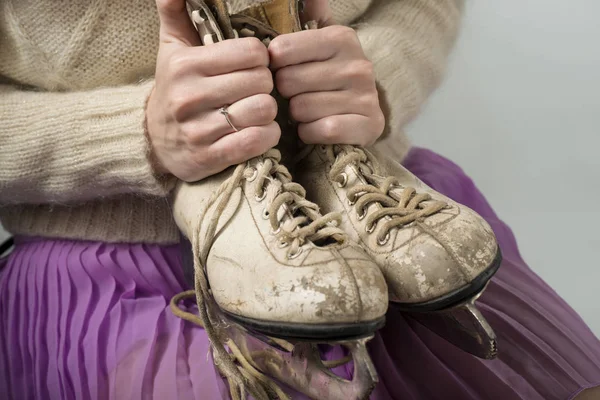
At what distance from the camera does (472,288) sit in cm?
33

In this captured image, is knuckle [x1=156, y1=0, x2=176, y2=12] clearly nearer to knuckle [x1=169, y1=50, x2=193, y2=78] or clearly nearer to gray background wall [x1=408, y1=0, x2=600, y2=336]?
knuckle [x1=169, y1=50, x2=193, y2=78]

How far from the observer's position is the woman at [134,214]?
0.39m

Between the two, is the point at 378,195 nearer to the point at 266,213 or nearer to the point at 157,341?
the point at 266,213

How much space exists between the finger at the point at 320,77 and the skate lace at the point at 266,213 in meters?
0.04

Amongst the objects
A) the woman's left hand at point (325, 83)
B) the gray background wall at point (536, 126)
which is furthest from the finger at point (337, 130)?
the gray background wall at point (536, 126)

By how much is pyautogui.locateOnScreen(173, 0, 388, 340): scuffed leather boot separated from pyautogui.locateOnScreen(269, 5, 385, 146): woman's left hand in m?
0.02

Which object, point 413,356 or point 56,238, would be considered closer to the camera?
point 413,356

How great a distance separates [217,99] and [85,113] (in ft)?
0.44

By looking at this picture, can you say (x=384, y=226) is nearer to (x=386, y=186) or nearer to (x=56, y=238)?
(x=386, y=186)

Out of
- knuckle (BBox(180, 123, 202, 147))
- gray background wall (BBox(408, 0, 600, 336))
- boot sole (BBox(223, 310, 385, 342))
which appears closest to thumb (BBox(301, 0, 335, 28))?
knuckle (BBox(180, 123, 202, 147))

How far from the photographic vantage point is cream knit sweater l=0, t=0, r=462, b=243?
45 cm

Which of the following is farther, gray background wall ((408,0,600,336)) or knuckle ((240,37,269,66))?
gray background wall ((408,0,600,336))

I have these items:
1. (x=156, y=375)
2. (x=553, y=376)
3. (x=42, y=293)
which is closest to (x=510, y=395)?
(x=553, y=376)

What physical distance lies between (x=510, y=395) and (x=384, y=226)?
0.14m
